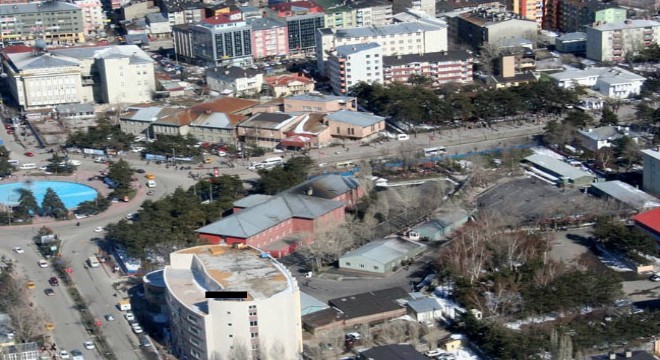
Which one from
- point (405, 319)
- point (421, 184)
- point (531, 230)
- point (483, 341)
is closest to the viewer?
point (483, 341)

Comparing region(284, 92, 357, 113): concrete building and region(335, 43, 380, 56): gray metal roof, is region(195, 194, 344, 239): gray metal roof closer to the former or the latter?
region(284, 92, 357, 113): concrete building

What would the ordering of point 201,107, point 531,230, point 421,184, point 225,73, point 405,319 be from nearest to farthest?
1. point 405,319
2. point 531,230
3. point 421,184
4. point 201,107
5. point 225,73

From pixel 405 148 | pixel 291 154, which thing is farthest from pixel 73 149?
pixel 405 148

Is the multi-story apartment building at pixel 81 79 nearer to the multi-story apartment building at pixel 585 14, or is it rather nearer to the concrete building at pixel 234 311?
the multi-story apartment building at pixel 585 14

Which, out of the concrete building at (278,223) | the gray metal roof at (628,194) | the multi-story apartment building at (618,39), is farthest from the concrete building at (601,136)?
the multi-story apartment building at (618,39)

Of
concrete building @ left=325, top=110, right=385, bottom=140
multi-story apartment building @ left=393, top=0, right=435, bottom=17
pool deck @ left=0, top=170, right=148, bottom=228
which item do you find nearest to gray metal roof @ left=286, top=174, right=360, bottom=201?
pool deck @ left=0, top=170, right=148, bottom=228

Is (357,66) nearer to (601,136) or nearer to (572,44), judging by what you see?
(572,44)

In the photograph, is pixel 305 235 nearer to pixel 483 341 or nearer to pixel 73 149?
pixel 483 341
